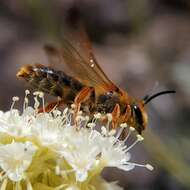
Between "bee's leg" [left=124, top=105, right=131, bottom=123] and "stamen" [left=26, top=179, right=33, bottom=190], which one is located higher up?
"bee's leg" [left=124, top=105, right=131, bottom=123]

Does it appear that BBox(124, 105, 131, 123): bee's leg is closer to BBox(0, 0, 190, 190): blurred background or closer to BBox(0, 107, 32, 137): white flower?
BBox(0, 107, 32, 137): white flower

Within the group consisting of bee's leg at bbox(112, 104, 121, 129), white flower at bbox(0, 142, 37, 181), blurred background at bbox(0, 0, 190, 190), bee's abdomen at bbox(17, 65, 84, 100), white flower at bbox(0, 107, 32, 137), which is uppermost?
blurred background at bbox(0, 0, 190, 190)

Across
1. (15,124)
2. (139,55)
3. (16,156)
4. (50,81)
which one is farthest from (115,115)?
(139,55)

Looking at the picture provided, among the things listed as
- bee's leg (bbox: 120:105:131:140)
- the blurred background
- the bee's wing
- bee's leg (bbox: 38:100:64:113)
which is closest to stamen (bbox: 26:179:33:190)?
bee's leg (bbox: 38:100:64:113)

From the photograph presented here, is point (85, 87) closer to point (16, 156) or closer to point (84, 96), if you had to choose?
point (84, 96)

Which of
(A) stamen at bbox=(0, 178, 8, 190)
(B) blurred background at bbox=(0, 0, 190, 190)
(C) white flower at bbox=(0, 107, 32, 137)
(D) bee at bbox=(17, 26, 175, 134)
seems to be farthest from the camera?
(B) blurred background at bbox=(0, 0, 190, 190)

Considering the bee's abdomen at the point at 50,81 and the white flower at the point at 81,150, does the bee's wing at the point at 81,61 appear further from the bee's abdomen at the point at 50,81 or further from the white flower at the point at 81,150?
the white flower at the point at 81,150

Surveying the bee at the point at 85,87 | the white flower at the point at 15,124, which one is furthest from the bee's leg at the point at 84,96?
the white flower at the point at 15,124
